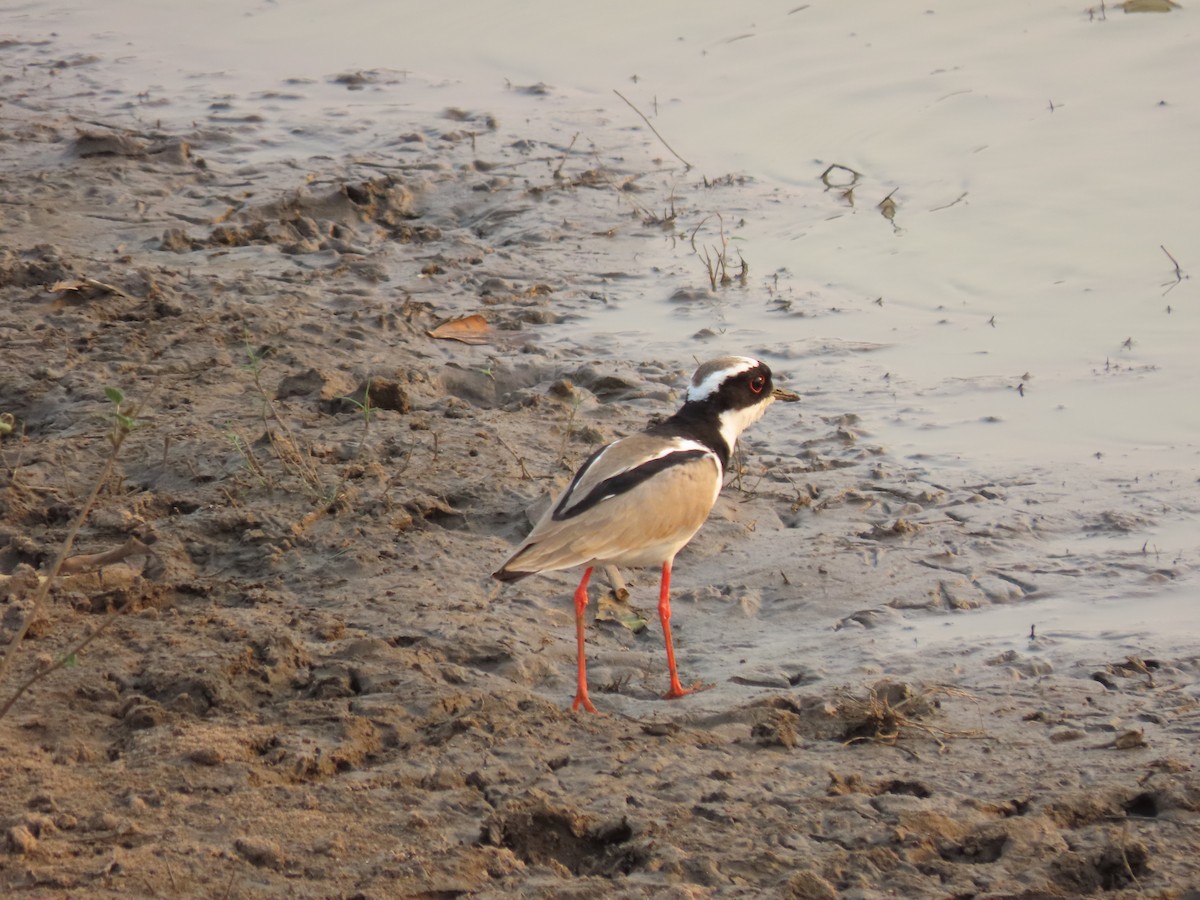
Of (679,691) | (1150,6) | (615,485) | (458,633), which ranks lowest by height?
(679,691)

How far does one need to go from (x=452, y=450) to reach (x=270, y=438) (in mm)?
845

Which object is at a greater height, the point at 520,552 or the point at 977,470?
the point at 520,552

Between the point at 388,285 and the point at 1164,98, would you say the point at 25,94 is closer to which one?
the point at 388,285

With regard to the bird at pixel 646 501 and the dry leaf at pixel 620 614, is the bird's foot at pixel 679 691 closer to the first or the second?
the bird at pixel 646 501

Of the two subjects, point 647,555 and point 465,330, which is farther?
point 465,330

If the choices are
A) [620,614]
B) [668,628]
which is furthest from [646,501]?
[620,614]

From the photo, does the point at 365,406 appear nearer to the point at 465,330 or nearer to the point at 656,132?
the point at 465,330

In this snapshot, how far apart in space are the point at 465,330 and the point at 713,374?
95.8 inches

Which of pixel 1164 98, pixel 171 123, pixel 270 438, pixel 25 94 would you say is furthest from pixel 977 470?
pixel 25 94

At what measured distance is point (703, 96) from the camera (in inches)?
477

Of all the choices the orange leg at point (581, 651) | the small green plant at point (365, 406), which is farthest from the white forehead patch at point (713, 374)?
the small green plant at point (365, 406)

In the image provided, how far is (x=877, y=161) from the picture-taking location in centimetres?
1083

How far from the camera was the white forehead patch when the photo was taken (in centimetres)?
641

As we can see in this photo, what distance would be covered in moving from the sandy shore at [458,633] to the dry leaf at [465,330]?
0.17ft
